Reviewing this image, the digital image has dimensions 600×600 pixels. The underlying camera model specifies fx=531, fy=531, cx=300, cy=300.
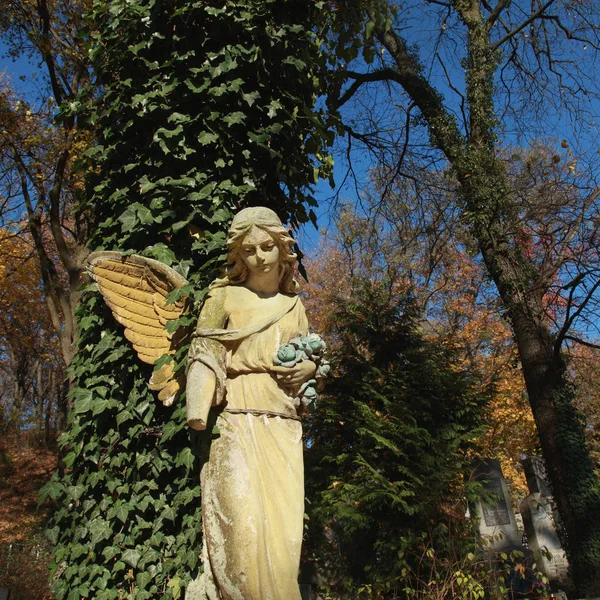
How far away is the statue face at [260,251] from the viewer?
2846 millimetres

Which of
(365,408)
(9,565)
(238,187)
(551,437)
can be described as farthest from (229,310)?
(9,565)

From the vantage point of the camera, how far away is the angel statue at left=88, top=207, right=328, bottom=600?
7.80 ft

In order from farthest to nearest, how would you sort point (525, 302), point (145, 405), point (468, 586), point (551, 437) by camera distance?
point (525, 302) < point (551, 437) < point (468, 586) < point (145, 405)

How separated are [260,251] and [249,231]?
0.12 meters

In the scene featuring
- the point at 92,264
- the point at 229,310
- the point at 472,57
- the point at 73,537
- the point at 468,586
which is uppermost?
the point at 472,57

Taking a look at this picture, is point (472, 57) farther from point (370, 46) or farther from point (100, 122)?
point (100, 122)

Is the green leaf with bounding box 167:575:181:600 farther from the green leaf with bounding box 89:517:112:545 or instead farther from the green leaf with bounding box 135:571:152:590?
the green leaf with bounding box 89:517:112:545

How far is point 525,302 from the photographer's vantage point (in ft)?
26.2

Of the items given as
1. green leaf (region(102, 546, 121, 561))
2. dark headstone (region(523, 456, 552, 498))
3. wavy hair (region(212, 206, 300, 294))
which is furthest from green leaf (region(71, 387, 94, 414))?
dark headstone (region(523, 456, 552, 498))

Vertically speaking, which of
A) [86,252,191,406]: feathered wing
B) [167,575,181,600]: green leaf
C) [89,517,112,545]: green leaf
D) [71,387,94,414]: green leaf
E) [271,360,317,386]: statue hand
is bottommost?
[167,575,181,600]: green leaf

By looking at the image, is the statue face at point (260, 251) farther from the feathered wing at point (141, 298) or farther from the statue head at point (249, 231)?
the feathered wing at point (141, 298)

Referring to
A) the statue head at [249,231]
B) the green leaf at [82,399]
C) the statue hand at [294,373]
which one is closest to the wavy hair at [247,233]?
the statue head at [249,231]

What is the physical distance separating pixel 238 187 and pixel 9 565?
754cm

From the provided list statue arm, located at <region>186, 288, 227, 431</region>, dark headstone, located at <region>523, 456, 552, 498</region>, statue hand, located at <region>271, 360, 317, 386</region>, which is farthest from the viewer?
dark headstone, located at <region>523, 456, 552, 498</region>
